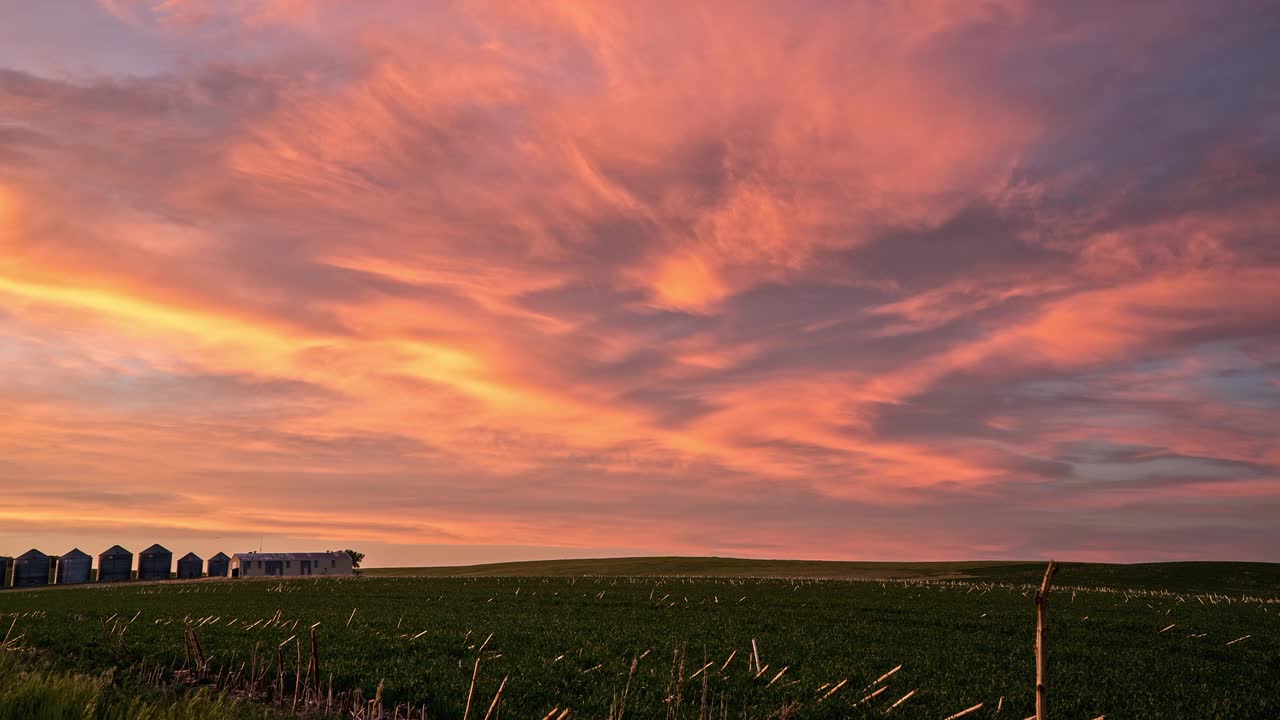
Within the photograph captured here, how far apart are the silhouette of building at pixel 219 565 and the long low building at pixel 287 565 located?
121 centimetres

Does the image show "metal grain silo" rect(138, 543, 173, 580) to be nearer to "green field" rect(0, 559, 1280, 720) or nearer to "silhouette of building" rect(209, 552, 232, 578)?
"silhouette of building" rect(209, 552, 232, 578)

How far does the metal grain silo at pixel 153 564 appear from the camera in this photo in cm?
15088

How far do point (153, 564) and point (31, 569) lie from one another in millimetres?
17632

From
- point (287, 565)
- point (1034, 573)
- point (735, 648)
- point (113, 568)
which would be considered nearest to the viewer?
point (735, 648)

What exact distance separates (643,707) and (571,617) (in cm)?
2907

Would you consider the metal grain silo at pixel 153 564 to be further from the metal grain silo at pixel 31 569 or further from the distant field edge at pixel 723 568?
the distant field edge at pixel 723 568

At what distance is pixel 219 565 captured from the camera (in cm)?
15888

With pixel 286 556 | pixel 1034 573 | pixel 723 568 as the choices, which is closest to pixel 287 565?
pixel 286 556

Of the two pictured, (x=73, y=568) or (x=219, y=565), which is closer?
(x=73, y=568)

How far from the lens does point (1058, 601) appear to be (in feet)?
208

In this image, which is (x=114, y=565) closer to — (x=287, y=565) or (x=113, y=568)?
(x=113, y=568)

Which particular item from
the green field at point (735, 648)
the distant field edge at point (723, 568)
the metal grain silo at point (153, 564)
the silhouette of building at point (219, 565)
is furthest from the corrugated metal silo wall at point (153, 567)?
the green field at point (735, 648)

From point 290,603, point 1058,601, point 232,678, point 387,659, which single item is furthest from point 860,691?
point 290,603

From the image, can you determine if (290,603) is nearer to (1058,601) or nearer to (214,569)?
(1058,601)
